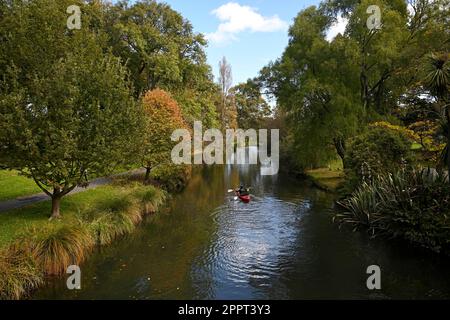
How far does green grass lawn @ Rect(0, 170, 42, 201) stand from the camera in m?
17.7

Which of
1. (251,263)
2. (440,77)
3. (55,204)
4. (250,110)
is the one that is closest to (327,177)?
(440,77)

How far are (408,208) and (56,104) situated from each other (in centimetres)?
1368

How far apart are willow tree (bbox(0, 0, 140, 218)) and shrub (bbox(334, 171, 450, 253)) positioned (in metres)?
10.8

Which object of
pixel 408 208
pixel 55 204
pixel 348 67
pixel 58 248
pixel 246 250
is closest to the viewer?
pixel 58 248

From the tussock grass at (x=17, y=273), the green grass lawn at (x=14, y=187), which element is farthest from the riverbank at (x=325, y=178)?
the tussock grass at (x=17, y=273)

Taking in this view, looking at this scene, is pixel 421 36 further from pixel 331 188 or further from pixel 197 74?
pixel 197 74

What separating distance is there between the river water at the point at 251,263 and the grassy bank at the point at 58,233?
19.7 inches

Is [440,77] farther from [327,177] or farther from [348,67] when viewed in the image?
[327,177]

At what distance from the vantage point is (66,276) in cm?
1091

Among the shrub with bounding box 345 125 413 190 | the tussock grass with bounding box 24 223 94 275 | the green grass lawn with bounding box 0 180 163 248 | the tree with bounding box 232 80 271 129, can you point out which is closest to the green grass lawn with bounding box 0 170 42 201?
the green grass lawn with bounding box 0 180 163 248

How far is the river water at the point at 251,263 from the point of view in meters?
10.2

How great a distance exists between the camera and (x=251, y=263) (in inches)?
487

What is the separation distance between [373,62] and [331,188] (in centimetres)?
930
